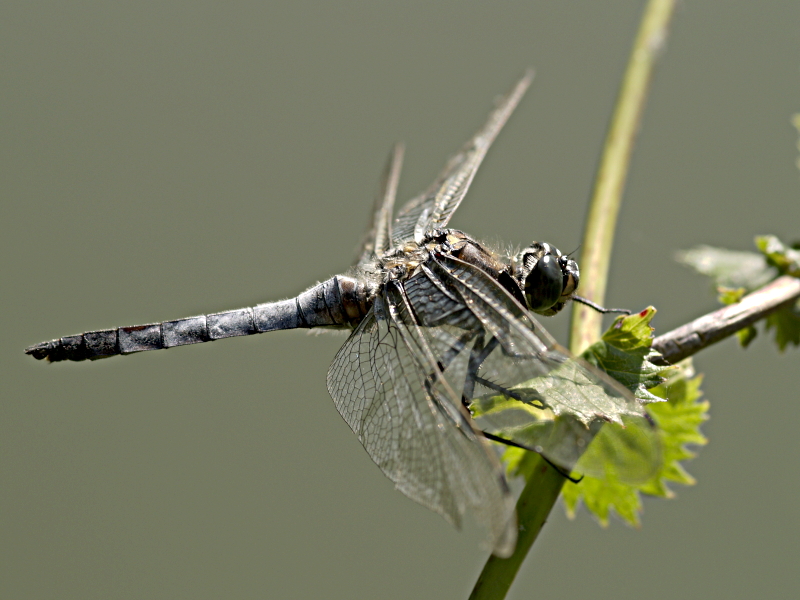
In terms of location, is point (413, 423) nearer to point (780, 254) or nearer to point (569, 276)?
point (569, 276)

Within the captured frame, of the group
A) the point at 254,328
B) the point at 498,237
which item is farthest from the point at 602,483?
the point at 254,328

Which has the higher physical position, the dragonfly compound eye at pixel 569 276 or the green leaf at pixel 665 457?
the dragonfly compound eye at pixel 569 276

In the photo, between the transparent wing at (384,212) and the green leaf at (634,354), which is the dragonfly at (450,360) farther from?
the green leaf at (634,354)

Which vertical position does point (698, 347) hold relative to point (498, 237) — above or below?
below

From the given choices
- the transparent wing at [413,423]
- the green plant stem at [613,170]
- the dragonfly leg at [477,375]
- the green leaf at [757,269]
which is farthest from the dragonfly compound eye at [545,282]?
the green leaf at [757,269]

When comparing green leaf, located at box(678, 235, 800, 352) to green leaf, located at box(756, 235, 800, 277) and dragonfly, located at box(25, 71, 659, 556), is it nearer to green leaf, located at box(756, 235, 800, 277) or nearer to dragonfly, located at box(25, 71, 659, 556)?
green leaf, located at box(756, 235, 800, 277)

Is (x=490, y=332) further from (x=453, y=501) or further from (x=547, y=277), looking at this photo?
(x=453, y=501)

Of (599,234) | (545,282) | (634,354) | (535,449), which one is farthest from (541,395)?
(599,234)
